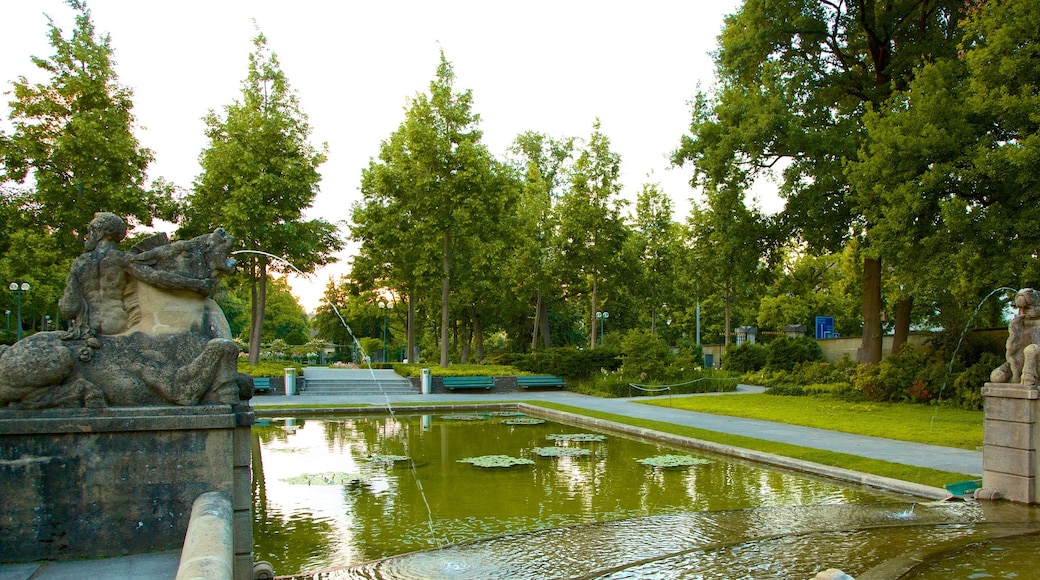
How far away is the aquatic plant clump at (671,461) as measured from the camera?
1212 cm

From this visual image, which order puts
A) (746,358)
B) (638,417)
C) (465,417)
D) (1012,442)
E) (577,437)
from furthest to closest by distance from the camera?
(746,358), (465,417), (638,417), (577,437), (1012,442)

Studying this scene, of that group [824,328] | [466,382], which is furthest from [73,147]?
[824,328]

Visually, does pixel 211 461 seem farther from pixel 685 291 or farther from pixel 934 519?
pixel 685 291

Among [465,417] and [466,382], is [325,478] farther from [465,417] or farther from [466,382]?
[466,382]

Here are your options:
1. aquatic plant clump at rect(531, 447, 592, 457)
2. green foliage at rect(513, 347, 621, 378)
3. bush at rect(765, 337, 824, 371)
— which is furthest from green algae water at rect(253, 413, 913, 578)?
bush at rect(765, 337, 824, 371)

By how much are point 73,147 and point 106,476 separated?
2877cm

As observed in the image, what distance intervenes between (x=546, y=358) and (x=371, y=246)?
1270 cm

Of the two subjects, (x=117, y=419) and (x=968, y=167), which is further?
(x=968, y=167)

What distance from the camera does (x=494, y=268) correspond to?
38312 millimetres

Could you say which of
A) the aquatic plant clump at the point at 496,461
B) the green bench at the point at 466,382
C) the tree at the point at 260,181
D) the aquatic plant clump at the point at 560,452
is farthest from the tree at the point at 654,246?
the aquatic plant clump at the point at 496,461

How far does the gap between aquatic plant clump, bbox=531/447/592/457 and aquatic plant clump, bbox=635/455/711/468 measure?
129 cm

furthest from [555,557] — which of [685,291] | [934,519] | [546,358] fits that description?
[685,291]

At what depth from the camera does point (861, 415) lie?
65.0 feet

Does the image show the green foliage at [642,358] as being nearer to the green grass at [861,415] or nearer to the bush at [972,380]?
the green grass at [861,415]
